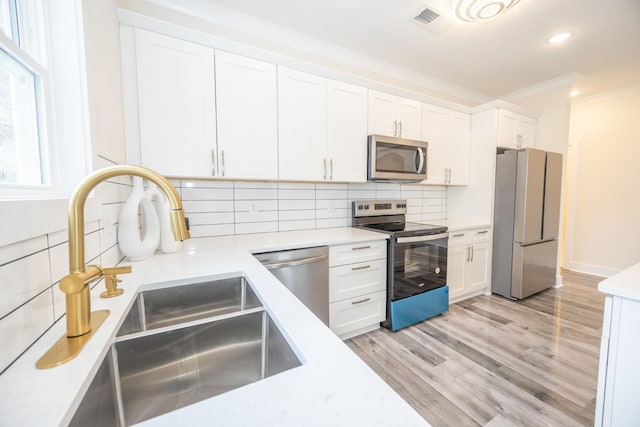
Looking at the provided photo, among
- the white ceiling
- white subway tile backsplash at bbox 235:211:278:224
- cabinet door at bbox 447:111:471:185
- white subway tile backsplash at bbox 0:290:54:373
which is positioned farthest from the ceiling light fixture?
white subway tile backsplash at bbox 0:290:54:373

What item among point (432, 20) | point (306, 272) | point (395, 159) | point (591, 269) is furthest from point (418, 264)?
point (591, 269)

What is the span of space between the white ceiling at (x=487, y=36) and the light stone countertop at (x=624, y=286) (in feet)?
6.47

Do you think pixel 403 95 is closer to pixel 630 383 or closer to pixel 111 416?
pixel 630 383

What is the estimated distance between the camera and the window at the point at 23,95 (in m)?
0.70

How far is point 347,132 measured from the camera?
227 centimetres

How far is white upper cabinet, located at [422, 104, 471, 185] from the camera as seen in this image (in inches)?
110

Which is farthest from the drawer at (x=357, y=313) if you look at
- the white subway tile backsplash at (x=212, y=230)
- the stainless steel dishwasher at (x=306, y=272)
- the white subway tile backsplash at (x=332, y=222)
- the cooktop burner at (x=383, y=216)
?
the white subway tile backsplash at (x=212, y=230)

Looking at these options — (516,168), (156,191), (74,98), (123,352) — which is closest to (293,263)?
(156,191)

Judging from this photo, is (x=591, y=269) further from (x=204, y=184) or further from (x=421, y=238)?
(x=204, y=184)

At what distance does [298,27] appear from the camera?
2.18 m

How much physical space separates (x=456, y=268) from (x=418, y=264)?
2.25 feet

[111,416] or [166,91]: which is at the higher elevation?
[166,91]

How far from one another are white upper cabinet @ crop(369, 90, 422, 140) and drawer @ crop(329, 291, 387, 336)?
4.91ft

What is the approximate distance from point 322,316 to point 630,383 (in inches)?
58.1
